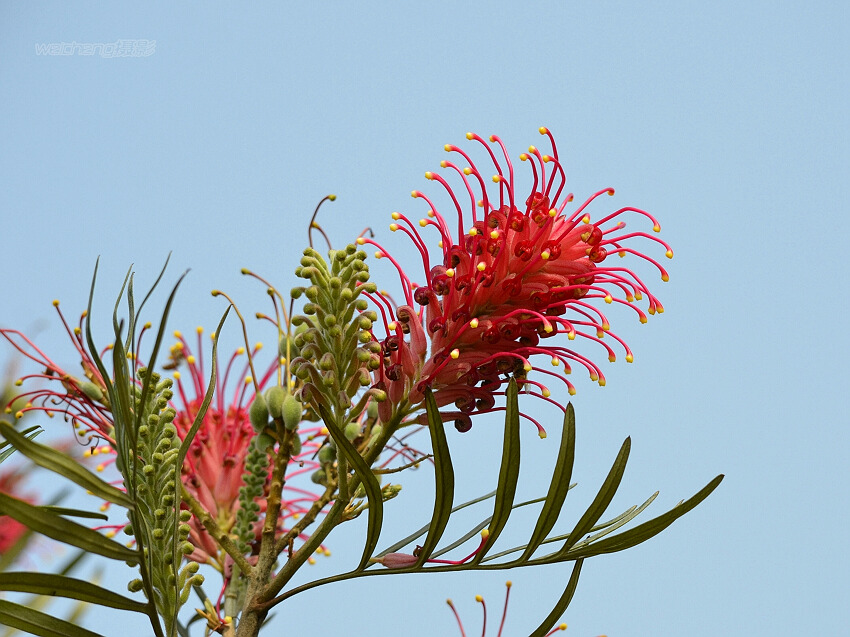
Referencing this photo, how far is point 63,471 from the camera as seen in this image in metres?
0.63

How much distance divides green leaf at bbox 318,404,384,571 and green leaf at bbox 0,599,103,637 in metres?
0.25

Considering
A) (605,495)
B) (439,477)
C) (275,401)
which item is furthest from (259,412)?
(605,495)

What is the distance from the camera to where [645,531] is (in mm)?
786

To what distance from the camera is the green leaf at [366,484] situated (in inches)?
29.9

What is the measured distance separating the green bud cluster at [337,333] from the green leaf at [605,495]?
23 cm

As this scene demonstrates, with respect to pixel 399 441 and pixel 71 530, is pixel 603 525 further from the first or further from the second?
pixel 71 530

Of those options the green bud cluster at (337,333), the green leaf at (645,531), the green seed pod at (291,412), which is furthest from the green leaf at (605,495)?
the green seed pod at (291,412)

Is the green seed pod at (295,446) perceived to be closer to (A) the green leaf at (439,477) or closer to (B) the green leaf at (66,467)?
(A) the green leaf at (439,477)

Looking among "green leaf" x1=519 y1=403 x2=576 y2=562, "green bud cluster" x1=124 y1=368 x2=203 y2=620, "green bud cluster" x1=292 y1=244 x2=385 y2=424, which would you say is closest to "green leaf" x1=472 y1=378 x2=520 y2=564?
"green leaf" x1=519 y1=403 x2=576 y2=562

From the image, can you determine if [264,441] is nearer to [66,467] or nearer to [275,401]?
[275,401]

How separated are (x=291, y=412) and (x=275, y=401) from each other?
0.09 feet

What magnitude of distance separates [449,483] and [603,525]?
208 millimetres

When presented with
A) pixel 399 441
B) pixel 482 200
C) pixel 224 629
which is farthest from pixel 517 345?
pixel 224 629

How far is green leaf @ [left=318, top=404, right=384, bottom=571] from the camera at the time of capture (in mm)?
760
